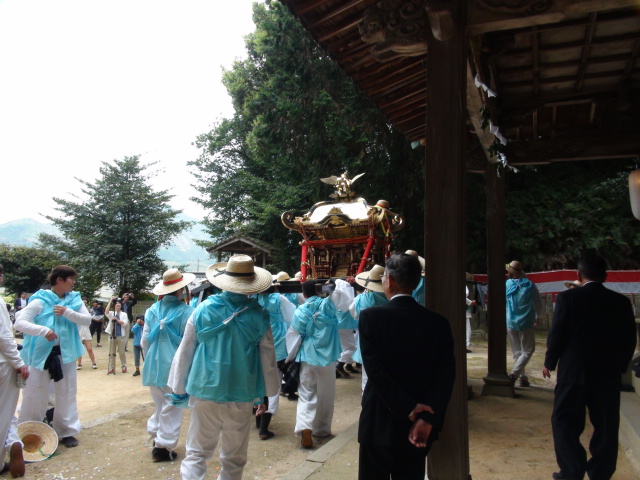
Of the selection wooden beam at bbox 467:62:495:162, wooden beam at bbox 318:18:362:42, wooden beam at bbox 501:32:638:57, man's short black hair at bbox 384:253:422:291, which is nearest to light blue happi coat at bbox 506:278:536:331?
wooden beam at bbox 467:62:495:162

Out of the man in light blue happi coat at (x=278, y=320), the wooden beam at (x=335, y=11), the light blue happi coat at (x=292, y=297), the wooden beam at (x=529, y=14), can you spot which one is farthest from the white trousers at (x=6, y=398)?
the wooden beam at (x=529, y=14)

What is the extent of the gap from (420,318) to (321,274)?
924 cm

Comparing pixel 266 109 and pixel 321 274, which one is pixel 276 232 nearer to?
pixel 266 109

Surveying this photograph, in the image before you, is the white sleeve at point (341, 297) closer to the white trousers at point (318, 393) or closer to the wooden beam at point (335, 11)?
the white trousers at point (318, 393)

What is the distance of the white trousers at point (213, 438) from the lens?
347cm

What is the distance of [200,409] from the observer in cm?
347

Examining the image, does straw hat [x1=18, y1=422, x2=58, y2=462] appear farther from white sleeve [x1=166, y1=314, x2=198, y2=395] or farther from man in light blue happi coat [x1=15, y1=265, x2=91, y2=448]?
white sleeve [x1=166, y1=314, x2=198, y2=395]

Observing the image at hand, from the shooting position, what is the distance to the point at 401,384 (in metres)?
2.33

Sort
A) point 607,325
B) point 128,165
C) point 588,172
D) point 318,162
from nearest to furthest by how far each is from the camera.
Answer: point 607,325 → point 588,172 → point 318,162 → point 128,165

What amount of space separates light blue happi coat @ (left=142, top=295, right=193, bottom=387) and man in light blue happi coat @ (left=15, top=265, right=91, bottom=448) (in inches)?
34.5

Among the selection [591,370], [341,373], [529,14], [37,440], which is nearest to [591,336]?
[591,370]

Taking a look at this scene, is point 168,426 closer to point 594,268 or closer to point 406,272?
point 406,272

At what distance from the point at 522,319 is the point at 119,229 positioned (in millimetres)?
20802

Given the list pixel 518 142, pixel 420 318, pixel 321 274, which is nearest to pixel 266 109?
pixel 321 274
